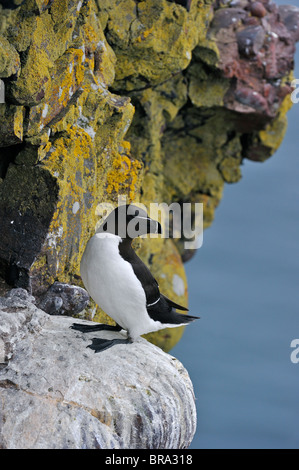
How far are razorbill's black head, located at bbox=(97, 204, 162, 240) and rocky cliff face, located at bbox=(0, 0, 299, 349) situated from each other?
62cm

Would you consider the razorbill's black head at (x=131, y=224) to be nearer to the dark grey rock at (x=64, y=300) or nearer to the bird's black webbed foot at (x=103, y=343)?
the bird's black webbed foot at (x=103, y=343)

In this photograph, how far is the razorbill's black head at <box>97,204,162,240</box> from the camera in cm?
336

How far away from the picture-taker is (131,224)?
11.1 feet

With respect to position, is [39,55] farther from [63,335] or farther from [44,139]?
[63,335]

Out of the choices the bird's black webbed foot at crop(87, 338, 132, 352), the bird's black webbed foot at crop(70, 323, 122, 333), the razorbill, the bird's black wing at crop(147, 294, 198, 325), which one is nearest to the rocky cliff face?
the bird's black webbed foot at crop(70, 323, 122, 333)

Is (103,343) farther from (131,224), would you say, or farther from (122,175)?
(122,175)

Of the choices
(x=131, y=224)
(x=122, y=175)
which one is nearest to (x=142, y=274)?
(x=131, y=224)

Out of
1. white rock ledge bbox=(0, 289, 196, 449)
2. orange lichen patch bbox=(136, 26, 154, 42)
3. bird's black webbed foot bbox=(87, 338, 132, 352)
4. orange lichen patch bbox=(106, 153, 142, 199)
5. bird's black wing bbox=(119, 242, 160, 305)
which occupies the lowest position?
white rock ledge bbox=(0, 289, 196, 449)

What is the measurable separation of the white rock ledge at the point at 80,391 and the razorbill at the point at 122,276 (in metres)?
0.14

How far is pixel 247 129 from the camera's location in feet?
28.1

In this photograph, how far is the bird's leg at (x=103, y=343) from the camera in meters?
3.30

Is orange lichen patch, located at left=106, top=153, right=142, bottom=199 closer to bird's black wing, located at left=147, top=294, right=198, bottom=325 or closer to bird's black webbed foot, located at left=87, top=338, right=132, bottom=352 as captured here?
bird's black wing, located at left=147, top=294, right=198, bottom=325

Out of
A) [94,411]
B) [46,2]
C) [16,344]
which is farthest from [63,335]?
[46,2]

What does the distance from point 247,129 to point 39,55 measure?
18.0 feet
